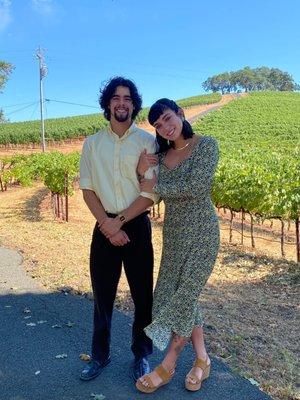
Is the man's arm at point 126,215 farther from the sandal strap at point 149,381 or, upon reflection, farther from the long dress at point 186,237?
the sandal strap at point 149,381

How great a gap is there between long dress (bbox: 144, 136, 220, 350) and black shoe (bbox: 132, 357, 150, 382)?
0.37m

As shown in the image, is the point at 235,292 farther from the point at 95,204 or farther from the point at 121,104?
the point at 121,104

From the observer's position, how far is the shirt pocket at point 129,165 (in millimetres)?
3127

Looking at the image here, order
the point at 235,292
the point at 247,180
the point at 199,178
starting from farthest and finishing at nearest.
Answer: the point at 247,180 → the point at 235,292 → the point at 199,178

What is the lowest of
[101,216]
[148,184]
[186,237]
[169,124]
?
[186,237]

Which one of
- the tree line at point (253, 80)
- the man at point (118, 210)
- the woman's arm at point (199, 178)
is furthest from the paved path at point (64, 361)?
the tree line at point (253, 80)

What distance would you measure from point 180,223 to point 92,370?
4.05 feet

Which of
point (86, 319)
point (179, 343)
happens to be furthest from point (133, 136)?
point (86, 319)

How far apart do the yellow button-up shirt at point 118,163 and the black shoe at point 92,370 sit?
1.11 meters

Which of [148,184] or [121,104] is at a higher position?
[121,104]

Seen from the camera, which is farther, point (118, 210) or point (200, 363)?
point (200, 363)

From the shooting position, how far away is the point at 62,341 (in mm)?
4102

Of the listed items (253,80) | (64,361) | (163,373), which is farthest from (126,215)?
(253,80)

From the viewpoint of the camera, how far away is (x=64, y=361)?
371cm
